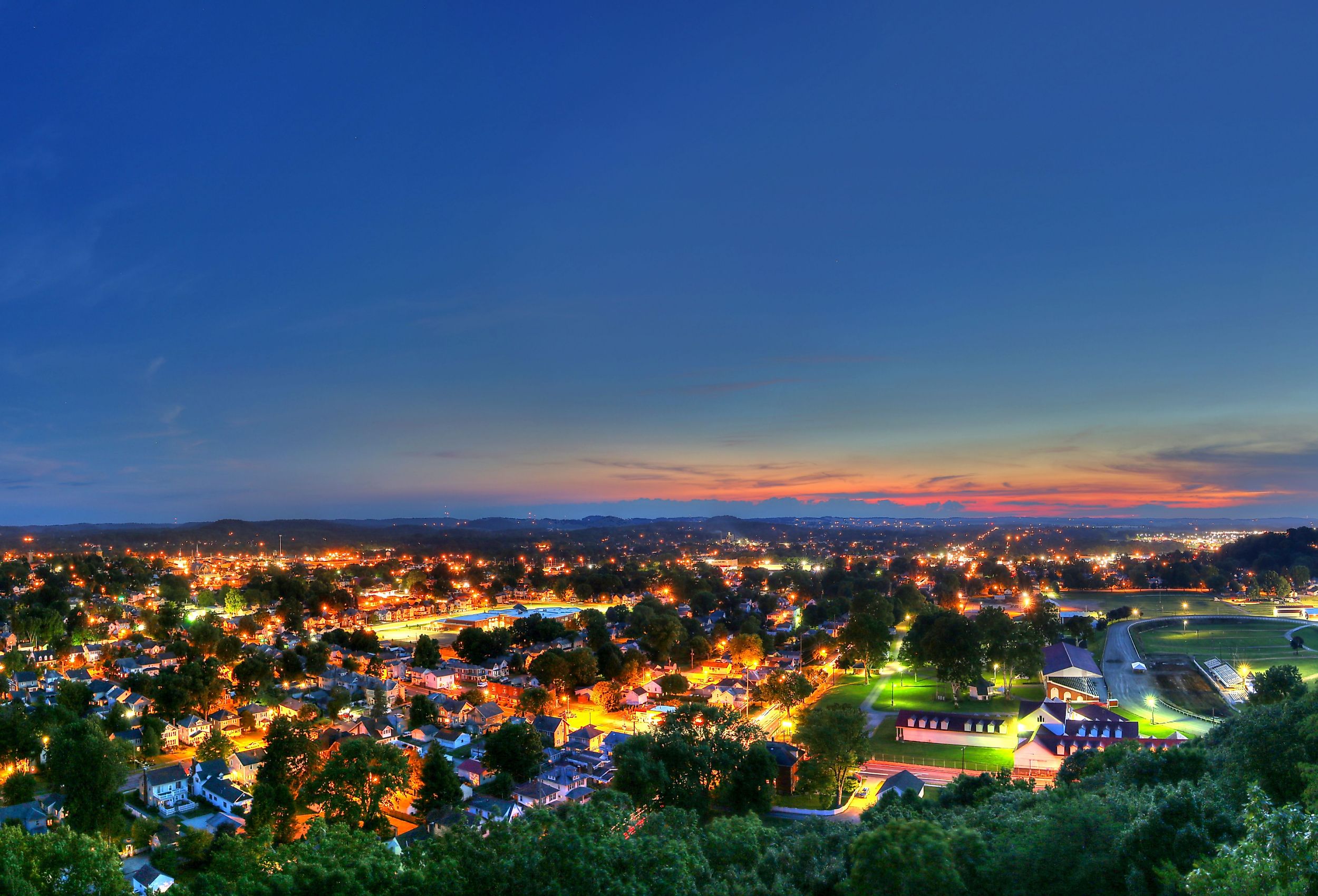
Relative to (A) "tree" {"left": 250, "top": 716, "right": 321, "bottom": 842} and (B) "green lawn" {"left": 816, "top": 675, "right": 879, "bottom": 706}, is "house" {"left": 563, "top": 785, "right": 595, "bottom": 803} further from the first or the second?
(B) "green lawn" {"left": 816, "top": 675, "right": 879, "bottom": 706}

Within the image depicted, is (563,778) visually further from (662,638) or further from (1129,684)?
(1129,684)

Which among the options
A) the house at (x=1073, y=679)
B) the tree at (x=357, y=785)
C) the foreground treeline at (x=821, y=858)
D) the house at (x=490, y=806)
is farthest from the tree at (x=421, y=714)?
A: the house at (x=1073, y=679)

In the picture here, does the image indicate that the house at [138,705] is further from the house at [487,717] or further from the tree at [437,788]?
the tree at [437,788]

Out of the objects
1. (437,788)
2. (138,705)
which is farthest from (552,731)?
(138,705)

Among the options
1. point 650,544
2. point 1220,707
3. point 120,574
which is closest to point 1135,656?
point 1220,707

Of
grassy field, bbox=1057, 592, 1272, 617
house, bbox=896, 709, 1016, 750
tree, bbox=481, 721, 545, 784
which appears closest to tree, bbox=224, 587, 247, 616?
tree, bbox=481, 721, 545, 784

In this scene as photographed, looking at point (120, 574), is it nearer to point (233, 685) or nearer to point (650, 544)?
point (233, 685)
